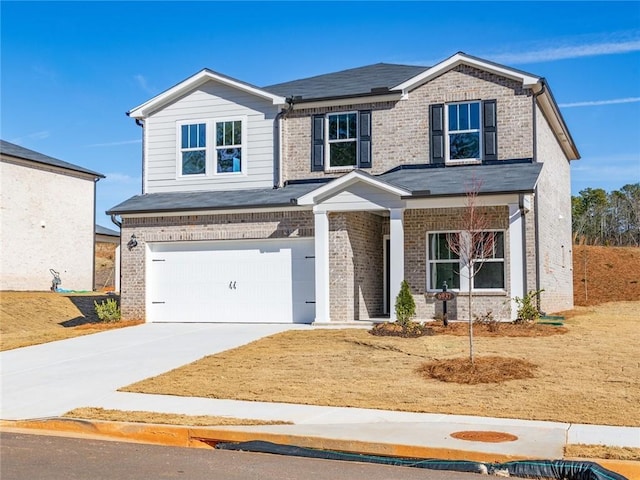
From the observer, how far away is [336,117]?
2291 cm

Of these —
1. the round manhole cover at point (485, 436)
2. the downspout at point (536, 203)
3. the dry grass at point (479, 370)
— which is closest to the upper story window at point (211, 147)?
the downspout at point (536, 203)

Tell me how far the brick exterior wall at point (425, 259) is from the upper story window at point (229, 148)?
5.66 meters

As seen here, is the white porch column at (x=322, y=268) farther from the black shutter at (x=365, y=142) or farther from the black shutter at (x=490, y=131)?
the black shutter at (x=490, y=131)

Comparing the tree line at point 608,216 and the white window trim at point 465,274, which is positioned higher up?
the tree line at point 608,216

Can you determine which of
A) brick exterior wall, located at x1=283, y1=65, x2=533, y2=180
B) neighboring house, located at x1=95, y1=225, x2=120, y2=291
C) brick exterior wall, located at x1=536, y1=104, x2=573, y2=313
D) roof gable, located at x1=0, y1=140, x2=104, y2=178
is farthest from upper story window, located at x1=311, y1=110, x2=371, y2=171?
neighboring house, located at x1=95, y1=225, x2=120, y2=291

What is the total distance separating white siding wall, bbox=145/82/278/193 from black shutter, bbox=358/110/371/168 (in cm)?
272

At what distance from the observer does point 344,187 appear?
20219 millimetres

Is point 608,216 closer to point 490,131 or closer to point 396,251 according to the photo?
point 490,131

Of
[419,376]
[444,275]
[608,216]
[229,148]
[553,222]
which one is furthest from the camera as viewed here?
[608,216]

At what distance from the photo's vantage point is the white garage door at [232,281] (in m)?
21.5

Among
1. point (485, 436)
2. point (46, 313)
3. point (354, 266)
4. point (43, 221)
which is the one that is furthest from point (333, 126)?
point (43, 221)

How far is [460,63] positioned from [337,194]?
5187mm

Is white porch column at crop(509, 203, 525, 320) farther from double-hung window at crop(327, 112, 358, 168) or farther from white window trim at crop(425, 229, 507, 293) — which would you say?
double-hung window at crop(327, 112, 358, 168)

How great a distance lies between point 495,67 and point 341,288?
723cm
